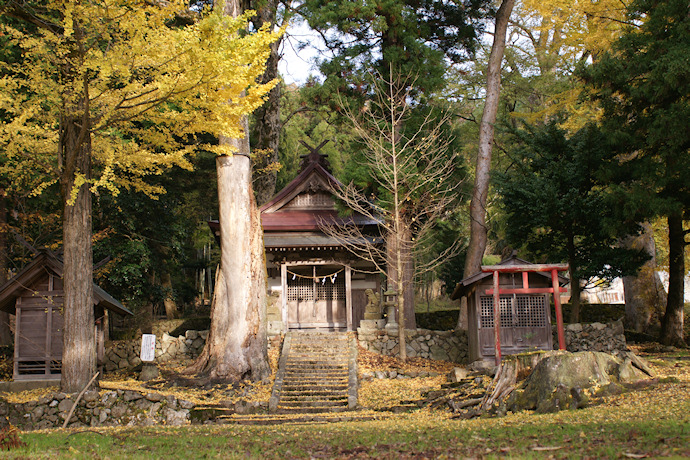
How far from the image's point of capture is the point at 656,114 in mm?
16250

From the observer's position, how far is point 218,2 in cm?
→ 1124

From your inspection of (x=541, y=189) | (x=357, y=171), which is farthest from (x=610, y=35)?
(x=357, y=171)

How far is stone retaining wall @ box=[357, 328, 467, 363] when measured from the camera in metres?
18.6

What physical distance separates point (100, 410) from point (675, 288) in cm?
1657

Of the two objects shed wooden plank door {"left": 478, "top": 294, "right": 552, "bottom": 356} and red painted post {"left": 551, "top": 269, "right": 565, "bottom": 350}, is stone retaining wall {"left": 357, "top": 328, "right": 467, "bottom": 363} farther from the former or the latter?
red painted post {"left": 551, "top": 269, "right": 565, "bottom": 350}

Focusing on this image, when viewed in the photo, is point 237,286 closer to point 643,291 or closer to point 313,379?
point 313,379

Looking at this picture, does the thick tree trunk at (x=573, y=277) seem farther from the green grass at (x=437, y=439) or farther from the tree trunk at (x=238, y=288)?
the tree trunk at (x=238, y=288)

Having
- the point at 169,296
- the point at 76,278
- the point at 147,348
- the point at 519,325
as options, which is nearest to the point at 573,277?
the point at 519,325

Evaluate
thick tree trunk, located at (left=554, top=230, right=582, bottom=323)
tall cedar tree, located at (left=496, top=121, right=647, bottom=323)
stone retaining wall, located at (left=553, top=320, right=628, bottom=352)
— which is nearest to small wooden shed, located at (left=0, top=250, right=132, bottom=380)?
stone retaining wall, located at (left=553, top=320, right=628, bottom=352)

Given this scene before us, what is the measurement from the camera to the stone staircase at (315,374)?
12.9 metres

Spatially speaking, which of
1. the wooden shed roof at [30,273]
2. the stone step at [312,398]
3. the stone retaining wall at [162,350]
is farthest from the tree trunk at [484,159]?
the wooden shed roof at [30,273]

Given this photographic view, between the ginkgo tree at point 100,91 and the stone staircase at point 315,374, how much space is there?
14.5 feet

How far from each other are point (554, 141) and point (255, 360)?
477 inches

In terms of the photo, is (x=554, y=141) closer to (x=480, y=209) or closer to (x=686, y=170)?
(x=480, y=209)
